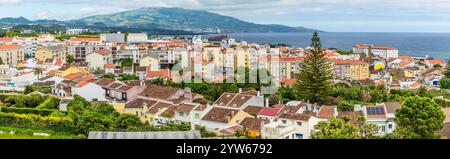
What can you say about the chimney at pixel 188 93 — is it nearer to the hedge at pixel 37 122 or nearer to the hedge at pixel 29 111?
the hedge at pixel 29 111

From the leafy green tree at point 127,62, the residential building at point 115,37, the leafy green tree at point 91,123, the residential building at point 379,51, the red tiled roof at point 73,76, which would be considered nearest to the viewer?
the leafy green tree at point 91,123

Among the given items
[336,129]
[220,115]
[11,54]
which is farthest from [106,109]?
[11,54]

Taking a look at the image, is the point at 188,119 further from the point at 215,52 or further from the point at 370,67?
the point at 370,67

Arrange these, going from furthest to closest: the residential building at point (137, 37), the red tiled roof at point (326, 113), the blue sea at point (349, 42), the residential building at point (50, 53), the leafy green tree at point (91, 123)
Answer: the blue sea at point (349, 42)
the residential building at point (137, 37)
the residential building at point (50, 53)
the red tiled roof at point (326, 113)
the leafy green tree at point (91, 123)

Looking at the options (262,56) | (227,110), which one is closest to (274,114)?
(227,110)

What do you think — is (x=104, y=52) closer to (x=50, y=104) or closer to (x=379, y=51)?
(x=50, y=104)

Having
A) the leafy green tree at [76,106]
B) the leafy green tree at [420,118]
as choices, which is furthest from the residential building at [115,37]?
the leafy green tree at [420,118]
